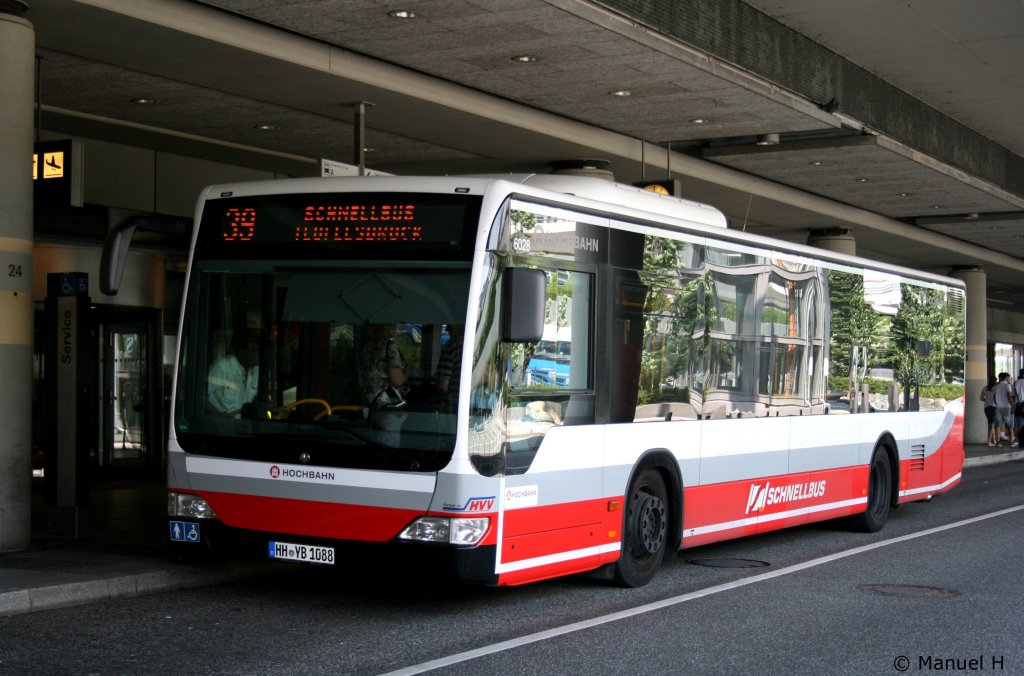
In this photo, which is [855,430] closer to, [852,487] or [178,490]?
[852,487]

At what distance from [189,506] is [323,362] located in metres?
1.48

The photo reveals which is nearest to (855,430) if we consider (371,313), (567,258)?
(567,258)

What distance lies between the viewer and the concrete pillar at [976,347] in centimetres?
3603

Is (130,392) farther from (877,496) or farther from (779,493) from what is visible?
(877,496)

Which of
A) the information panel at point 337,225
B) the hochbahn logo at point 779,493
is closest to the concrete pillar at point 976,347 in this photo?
the hochbahn logo at point 779,493

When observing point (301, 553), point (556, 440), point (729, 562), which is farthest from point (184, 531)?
point (729, 562)

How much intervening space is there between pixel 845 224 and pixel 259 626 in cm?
1983

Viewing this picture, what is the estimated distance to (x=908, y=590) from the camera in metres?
9.94

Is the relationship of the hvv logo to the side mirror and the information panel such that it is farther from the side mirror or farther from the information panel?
the information panel

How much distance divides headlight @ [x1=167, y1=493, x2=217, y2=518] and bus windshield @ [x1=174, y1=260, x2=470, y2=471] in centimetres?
35

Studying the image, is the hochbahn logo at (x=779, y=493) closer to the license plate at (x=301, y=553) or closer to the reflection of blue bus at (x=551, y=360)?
the reflection of blue bus at (x=551, y=360)

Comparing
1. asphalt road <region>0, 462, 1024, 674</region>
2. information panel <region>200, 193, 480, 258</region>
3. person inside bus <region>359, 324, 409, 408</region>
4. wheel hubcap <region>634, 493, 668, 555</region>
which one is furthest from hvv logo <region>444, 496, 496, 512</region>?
wheel hubcap <region>634, 493, 668, 555</region>

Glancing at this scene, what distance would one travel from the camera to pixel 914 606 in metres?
9.20

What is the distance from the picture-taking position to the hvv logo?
8.02 metres
